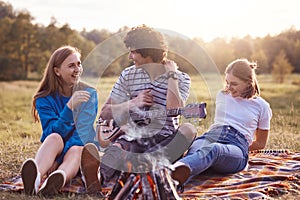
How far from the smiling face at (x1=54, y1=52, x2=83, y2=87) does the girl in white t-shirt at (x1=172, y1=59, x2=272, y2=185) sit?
114 cm

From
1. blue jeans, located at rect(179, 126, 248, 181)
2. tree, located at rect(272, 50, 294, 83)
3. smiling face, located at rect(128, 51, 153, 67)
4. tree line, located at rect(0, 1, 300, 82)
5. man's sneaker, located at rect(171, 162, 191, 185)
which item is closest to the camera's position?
man's sneaker, located at rect(171, 162, 191, 185)

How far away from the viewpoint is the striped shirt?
359 centimetres

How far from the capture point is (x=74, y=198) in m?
3.25

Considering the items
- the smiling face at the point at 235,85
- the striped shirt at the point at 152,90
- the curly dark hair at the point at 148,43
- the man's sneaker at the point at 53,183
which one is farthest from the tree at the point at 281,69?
the man's sneaker at the point at 53,183

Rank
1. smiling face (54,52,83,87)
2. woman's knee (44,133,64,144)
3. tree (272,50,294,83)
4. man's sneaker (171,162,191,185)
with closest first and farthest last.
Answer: man's sneaker (171,162,191,185) < woman's knee (44,133,64,144) < smiling face (54,52,83,87) < tree (272,50,294,83)

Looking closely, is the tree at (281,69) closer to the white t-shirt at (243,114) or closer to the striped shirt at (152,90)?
the white t-shirt at (243,114)

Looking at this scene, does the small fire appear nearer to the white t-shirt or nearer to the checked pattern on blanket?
the checked pattern on blanket

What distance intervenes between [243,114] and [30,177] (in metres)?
1.83

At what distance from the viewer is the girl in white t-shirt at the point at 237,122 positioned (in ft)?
12.2

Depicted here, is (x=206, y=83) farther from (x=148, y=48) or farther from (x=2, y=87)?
(x=2, y=87)

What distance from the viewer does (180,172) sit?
3213 millimetres

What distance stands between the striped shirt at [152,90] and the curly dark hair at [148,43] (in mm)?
172

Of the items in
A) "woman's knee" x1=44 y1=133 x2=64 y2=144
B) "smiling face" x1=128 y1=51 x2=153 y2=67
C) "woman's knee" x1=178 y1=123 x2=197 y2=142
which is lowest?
"woman's knee" x1=44 y1=133 x2=64 y2=144

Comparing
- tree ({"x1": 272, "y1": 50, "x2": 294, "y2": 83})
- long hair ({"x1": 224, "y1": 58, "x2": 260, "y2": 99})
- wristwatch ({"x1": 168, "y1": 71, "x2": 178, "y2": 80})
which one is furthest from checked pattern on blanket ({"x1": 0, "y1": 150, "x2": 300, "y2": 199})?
tree ({"x1": 272, "y1": 50, "x2": 294, "y2": 83})
